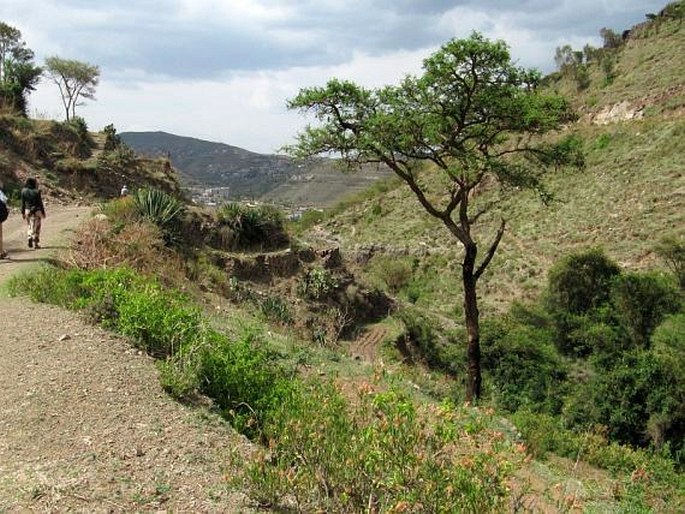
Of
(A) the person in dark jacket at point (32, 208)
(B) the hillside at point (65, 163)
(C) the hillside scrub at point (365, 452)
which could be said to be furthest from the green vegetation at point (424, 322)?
(A) the person in dark jacket at point (32, 208)

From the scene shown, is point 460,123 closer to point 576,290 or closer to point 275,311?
point 275,311

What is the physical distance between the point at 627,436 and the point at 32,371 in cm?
1426

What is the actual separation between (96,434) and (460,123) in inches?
Result: 475

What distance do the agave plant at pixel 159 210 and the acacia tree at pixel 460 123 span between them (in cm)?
350

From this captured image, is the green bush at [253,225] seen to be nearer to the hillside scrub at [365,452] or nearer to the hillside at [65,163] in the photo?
the hillside at [65,163]

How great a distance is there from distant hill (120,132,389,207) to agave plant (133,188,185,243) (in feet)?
224

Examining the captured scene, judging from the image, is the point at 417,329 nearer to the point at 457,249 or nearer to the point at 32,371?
the point at 32,371

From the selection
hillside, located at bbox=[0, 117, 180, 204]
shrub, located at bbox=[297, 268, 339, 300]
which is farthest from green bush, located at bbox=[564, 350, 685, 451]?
hillside, located at bbox=[0, 117, 180, 204]

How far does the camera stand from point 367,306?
16.9 metres

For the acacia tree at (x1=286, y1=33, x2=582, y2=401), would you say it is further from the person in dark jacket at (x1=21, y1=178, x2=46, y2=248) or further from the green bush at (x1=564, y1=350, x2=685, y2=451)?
the person in dark jacket at (x1=21, y1=178, x2=46, y2=248)

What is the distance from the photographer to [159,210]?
13.5m

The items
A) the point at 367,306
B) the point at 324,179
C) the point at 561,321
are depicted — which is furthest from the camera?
the point at 324,179

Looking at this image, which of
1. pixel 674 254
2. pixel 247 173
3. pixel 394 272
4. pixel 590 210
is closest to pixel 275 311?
pixel 674 254

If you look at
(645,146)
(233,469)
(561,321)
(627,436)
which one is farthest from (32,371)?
(645,146)
